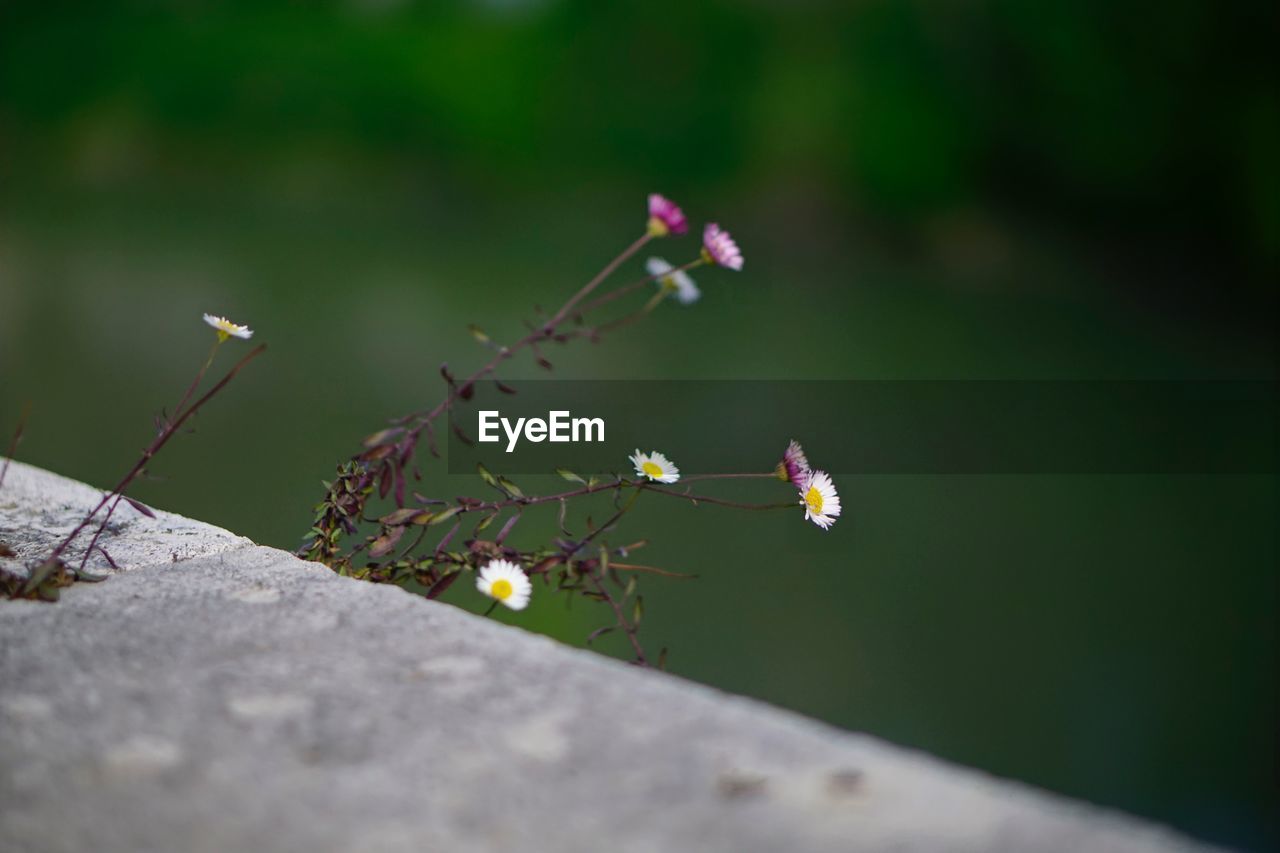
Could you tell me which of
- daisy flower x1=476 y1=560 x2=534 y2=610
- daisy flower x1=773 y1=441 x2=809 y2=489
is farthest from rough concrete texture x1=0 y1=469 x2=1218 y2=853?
daisy flower x1=773 y1=441 x2=809 y2=489

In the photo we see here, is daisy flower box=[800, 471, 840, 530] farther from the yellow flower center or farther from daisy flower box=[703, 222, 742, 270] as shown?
daisy flower box=[703, 222, 742, 270]

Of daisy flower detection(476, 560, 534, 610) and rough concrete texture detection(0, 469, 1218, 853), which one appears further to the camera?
daisy flower detection(476, 560, 534, 610)

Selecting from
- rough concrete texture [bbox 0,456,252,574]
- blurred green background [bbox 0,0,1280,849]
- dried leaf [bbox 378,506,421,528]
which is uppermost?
blurred green background [bbox 0,0,1280,849]

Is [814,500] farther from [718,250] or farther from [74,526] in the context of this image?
[74,526]

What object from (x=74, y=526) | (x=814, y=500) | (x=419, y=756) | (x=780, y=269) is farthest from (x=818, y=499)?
(x=780, y=269)

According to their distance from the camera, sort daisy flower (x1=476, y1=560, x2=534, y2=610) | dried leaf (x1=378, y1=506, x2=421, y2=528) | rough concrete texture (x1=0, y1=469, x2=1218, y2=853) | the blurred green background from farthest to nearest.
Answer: the blurred green background, dried leaf (x1=378, y1=506, x2=421, y2=528), daisy flower (x1=476, y1=560, x2=534, y2=610), rough concrete texture (x1=0, y1=469, x2=1218, y2=853)

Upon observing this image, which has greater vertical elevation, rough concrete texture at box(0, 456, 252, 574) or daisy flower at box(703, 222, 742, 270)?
daisy flower at box(703, 222, 742, 270)

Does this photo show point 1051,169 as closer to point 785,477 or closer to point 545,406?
point 545,406
